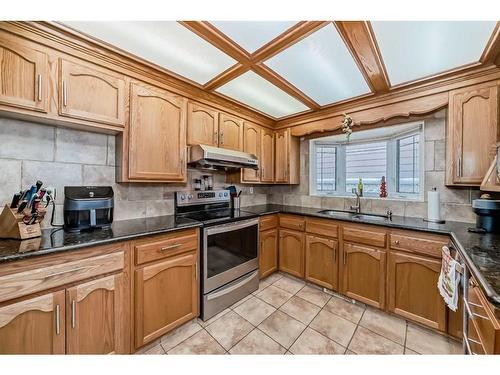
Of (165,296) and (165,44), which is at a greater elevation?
(165,44)

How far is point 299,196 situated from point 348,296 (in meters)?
1.50

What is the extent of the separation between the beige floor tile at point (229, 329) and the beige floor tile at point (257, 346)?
0.05 meters

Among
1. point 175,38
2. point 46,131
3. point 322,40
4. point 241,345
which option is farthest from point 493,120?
point 46,131

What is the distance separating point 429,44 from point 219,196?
2351mm

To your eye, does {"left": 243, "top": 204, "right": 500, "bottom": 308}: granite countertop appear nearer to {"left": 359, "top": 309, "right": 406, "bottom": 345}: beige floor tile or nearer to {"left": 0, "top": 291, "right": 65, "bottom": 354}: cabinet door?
{"left": 359, "top": 309, "right": 406, "bottom": 345}: beige floor tile

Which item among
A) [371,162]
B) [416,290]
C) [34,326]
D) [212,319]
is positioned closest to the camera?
[34,326]

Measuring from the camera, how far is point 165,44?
1493 millimetres

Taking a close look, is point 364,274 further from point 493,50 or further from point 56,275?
point 56,275

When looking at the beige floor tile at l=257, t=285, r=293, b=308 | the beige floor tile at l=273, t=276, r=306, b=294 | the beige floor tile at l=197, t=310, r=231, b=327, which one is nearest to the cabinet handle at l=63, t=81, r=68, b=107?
the beige floor tile at l=197, t=310, r=231, b=327

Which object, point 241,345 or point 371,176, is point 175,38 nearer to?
point 241,345

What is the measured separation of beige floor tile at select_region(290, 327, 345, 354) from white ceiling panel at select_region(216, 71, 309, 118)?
231 cm

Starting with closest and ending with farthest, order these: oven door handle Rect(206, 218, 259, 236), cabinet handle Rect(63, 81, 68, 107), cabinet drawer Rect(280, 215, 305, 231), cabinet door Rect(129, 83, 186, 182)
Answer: cabinet handle Rect(63, 81, 68, 107) → cabinet door Rect(129, 83, 186, 182) → oven door handle Rect(206, 218, 259, 236) → cabinet drawer Rect(280, 215, 305, 231)

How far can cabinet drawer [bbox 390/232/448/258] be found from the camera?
1634 millimetres

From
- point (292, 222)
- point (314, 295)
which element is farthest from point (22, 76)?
point (314, 295)
